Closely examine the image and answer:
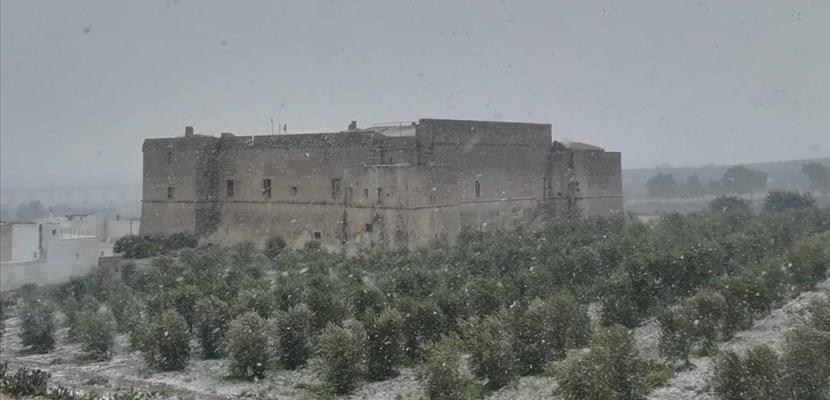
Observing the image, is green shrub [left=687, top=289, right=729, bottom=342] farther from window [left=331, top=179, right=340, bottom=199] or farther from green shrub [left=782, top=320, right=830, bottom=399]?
window [left=331, top=179, right=340, bottom=199]

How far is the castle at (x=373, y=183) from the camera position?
2578cm

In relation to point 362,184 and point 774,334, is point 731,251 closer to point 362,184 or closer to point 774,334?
point 774,334

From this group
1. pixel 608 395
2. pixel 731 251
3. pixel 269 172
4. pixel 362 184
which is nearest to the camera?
pixel 608 395

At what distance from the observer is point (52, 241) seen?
30.8 metres

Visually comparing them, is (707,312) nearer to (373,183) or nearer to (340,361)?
(340,361)

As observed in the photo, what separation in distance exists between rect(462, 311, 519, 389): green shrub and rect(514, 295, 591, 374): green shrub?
453 mm

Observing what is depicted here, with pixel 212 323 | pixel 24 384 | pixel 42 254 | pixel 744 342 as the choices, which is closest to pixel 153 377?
pixel 212 323

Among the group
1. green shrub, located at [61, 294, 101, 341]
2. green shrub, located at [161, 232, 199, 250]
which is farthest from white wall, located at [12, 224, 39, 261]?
green shrub, located at [61, 294, 101, 341]

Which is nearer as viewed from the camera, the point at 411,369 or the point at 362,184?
the point at 411,369

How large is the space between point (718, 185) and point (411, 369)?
231 feet

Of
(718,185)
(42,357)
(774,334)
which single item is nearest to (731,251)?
(774,334)

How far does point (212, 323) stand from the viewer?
1532 cm

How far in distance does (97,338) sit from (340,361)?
6649 mm

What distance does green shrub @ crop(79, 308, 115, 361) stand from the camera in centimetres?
1578
